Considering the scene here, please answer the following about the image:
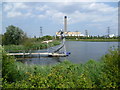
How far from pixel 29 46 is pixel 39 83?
21489 millimetres

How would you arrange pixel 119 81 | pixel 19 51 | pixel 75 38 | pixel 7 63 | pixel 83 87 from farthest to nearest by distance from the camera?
pixel 75 38 → pixel 19 51 → pixel 7 63 → pixel 119 81 → pixel 83 87

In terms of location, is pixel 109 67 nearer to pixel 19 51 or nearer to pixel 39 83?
pixel 39 83

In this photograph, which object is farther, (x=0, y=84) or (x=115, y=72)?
(x=115, y=72)

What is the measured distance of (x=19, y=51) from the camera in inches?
883

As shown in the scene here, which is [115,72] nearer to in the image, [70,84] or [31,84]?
[70,84]

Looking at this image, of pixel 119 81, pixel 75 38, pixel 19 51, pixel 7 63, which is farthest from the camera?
pixel 75 38

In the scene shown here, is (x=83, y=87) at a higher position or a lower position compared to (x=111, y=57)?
lower

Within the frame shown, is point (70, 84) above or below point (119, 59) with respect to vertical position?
below

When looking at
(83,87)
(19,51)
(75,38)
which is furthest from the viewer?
(75,38)

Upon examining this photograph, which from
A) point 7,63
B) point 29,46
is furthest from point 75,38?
point 7,63

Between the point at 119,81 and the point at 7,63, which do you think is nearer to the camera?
the point at 119,81

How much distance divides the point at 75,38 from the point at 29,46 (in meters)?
27.2

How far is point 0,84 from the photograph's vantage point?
245 cm

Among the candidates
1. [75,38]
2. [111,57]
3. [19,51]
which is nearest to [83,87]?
[111,57]
